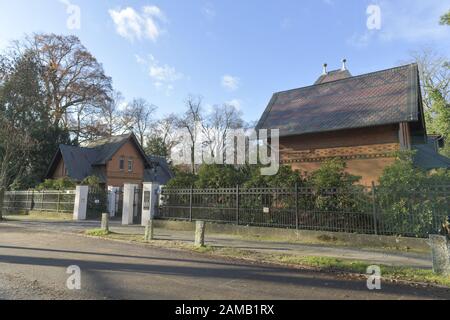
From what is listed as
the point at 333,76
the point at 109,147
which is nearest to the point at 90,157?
the point at 109,147

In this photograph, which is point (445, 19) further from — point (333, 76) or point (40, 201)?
point (40, 201)

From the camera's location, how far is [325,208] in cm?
1267

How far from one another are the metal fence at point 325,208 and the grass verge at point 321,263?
3525 millimetres

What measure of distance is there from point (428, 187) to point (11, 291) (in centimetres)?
1119

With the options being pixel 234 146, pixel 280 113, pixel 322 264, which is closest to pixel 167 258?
pixel 322 264

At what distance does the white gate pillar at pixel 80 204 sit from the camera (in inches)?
896

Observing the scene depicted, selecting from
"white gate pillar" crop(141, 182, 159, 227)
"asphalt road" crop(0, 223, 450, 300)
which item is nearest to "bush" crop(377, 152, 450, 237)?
"asphalt road" crop(0, 223, 450, 300)

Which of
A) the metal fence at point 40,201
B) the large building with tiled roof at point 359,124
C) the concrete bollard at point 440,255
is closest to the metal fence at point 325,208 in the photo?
the concrete bollard at point 440,255

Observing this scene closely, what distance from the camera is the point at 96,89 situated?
45.1 meters

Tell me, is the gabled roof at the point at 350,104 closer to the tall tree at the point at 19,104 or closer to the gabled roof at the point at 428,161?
the gabled roof at the point at 428,161

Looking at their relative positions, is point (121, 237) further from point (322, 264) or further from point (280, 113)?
point (280, 113)

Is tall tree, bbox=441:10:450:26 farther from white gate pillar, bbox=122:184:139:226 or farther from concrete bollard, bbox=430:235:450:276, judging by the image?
white gate pillar, bbox=122:184:139:226

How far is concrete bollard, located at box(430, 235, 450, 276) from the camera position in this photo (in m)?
7.17

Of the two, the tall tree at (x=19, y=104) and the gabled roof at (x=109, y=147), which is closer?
the tall tree at (x=19, y=104)
